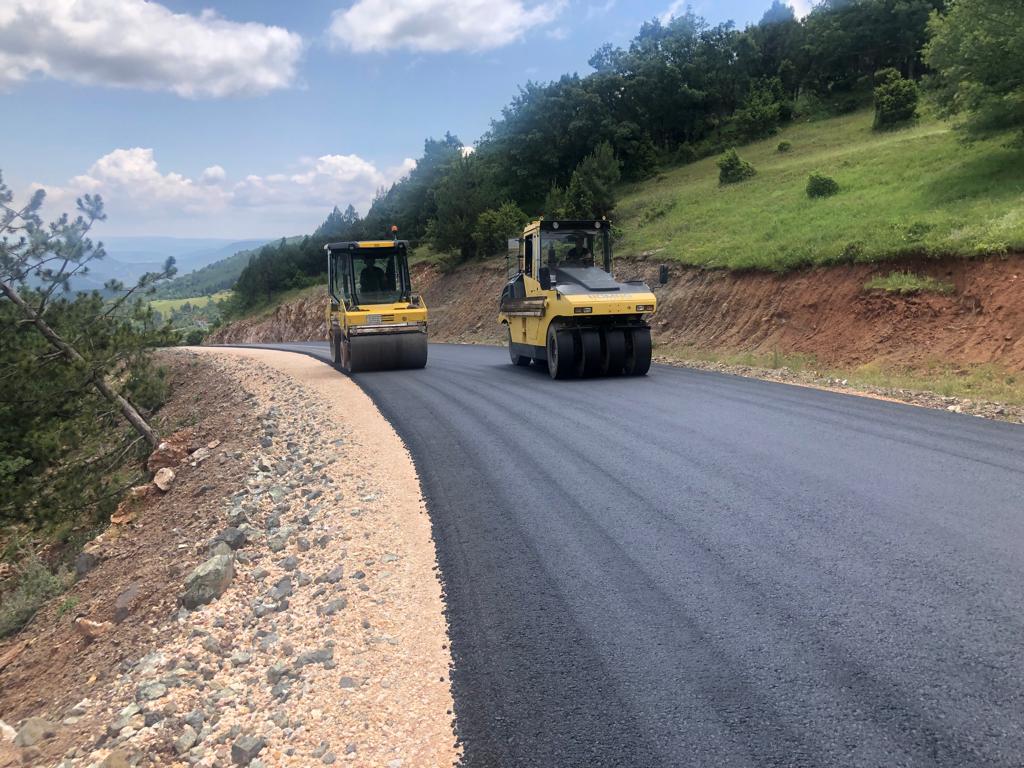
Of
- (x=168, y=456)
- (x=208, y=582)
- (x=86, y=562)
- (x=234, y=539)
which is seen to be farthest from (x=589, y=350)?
(x=208, y=582)

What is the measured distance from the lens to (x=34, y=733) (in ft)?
12.9

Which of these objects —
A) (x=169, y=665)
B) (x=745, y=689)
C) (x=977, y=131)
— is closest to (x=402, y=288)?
(x=169, y=665)

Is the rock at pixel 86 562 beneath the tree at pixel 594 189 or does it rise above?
beneath

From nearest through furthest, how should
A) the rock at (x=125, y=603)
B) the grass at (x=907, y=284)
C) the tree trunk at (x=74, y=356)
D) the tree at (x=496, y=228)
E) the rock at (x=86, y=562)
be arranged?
the rock at (x=125, y=603) → the rock at (x=86, y=562) → the grass at (x=907, y=284) → the tree trunk at (x=74, y=356) → the tree at (x=496, y=228)

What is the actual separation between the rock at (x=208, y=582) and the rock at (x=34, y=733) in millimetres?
1170

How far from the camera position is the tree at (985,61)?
18938 mm

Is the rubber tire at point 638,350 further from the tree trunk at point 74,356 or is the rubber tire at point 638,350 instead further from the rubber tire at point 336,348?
the tree trunk at point 74,356

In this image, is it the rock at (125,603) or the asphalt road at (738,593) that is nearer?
the asphalt road at (738,593)

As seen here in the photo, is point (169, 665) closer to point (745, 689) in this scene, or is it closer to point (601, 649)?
point (601, 649)

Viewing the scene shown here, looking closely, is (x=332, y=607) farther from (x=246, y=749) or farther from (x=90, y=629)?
(x=90, y=629)

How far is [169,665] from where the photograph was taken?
4.21 meters

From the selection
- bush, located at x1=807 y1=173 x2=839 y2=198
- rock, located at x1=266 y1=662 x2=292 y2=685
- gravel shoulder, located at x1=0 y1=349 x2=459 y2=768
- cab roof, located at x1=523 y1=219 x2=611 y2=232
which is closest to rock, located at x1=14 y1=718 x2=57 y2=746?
gravel shoulder, located at x1=0 y1=349 x2=459 y2=768

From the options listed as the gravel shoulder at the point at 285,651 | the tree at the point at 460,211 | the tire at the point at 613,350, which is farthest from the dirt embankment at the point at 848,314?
the tree at the point at 460,211

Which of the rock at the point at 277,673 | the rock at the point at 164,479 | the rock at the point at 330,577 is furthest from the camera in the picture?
the rock at the point at 164,479
